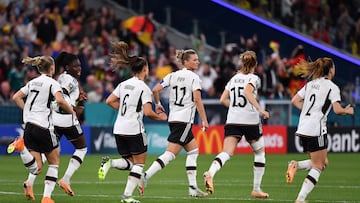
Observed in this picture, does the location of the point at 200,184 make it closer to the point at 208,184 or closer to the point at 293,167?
the point at 208,184

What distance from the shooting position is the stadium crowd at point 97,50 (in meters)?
29.8

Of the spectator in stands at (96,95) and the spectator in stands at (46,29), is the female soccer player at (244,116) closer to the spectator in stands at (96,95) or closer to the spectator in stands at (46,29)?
the spectator in stands at (96,95)

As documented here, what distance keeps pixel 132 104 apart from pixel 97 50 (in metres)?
17.0

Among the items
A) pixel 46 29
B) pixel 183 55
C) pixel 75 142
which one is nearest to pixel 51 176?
pixel 75 142

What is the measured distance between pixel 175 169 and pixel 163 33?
407 inches

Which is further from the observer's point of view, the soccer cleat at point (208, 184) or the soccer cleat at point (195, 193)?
the soccer cleat at point (195, 193)

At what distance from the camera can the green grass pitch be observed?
16.1 meters

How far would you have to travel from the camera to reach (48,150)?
1496 cm

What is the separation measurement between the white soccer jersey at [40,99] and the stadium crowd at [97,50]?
549 inches

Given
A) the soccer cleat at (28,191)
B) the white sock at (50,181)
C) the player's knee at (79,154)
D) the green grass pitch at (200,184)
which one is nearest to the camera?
the white sock at (50,181)

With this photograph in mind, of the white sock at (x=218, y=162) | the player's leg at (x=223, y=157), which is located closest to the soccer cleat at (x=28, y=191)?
the player's leg at (x=223, y=157)

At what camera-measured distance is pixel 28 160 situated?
607 inches

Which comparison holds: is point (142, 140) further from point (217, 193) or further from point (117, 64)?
point (217, 193)

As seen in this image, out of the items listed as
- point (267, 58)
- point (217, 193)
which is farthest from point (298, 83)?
point (217, 193)
